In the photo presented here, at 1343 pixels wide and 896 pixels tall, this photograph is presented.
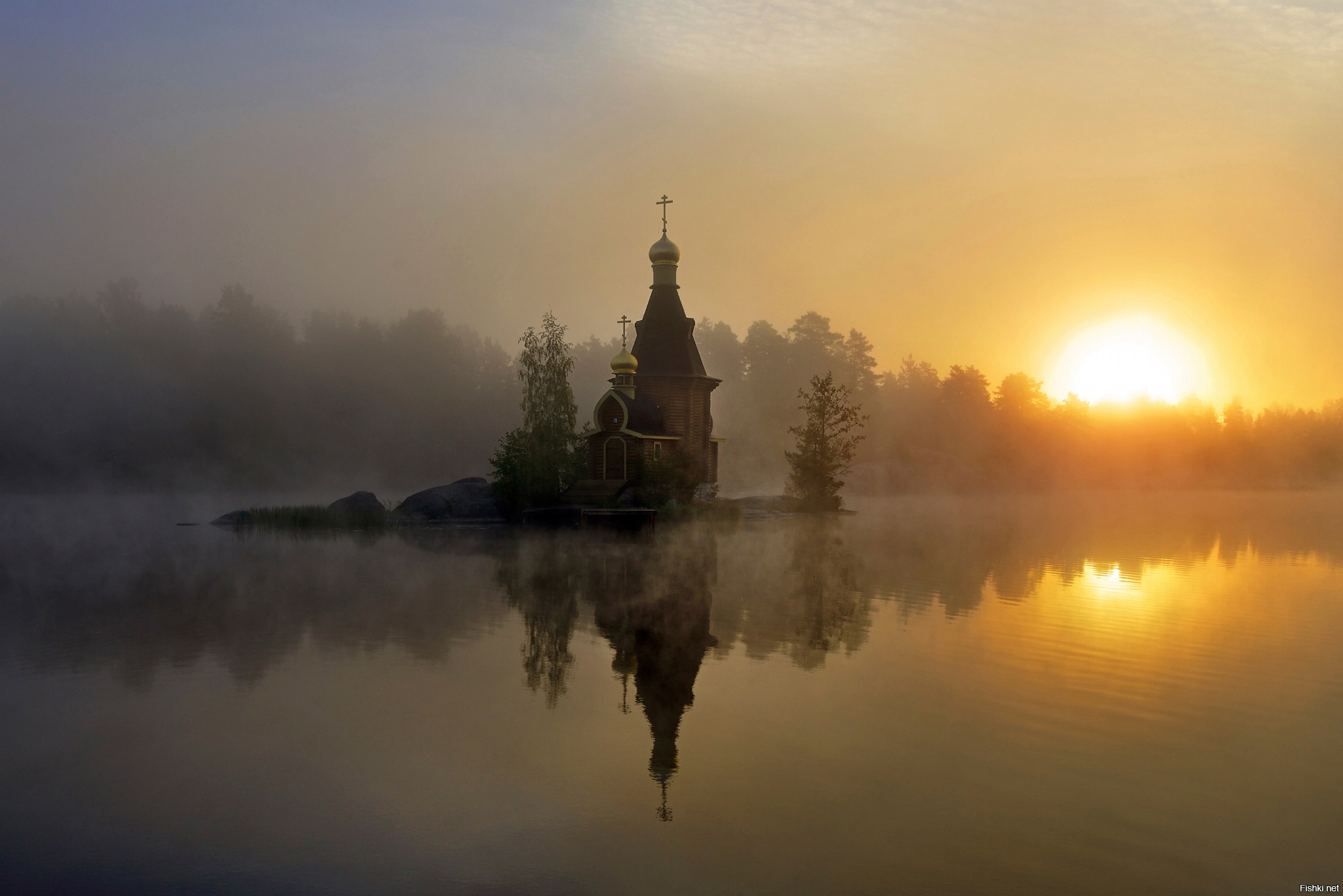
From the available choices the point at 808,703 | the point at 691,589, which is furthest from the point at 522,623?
the point at 808,703

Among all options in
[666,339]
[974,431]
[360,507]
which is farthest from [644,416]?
[974,431]

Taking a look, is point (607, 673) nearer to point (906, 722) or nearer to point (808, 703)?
point (808, 703)

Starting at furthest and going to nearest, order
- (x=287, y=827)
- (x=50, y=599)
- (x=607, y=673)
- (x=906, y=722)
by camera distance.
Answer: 1. (x=50, y=599)
2. (x=607, y=673)
3. (x=906, y=722)
4. (x=287, y=827)

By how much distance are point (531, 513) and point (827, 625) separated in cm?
2678

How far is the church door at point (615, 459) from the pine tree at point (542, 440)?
1.55 m

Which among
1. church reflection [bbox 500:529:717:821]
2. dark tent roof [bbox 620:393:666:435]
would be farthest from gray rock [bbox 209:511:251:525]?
church reflection [bbox 500:529:717:821]

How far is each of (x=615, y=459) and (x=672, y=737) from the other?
3436 centimetres

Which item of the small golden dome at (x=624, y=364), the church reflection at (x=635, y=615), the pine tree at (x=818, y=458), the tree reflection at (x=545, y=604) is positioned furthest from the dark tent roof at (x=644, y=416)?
the church reflection at (x=635, y=615)

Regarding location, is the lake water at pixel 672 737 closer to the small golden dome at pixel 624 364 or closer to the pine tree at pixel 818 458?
the small golden dome at pixel 624 364

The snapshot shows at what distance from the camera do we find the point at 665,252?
156 ft

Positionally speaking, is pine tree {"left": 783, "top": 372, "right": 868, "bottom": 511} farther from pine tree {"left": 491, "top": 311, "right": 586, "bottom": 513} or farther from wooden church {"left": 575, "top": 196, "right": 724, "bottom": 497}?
pine tree {"left": 491, "top": 311, "right": 586, "bottom": 513}

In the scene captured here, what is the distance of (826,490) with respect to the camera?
164ft

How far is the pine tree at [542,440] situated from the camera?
4131 centimetres

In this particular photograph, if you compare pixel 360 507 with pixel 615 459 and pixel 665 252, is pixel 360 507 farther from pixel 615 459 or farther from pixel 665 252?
pixel 665 252
